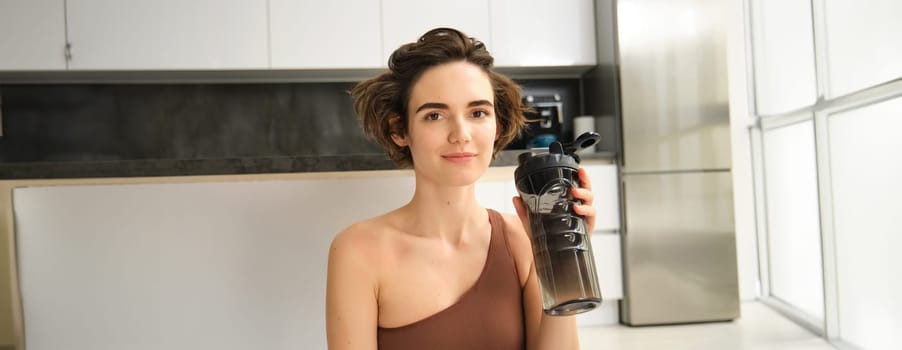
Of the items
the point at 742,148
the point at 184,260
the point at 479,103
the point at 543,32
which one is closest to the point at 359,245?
the point at 479,103

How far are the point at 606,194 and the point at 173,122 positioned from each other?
230 centimetres

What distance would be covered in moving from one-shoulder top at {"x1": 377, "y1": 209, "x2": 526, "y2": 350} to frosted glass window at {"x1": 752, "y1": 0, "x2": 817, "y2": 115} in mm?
2104

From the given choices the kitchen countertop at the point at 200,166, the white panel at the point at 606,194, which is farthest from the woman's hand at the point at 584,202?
the white panel at the point at 606,194

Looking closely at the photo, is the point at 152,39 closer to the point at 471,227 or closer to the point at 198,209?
the point at 198,209

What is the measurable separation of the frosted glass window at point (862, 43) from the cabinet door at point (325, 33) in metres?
1.95

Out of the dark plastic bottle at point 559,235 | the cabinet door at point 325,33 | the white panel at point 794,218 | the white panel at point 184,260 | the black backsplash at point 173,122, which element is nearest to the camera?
the dark plastic bottle at point 559,235

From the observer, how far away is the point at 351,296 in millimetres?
1115

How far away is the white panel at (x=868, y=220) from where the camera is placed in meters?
1.99

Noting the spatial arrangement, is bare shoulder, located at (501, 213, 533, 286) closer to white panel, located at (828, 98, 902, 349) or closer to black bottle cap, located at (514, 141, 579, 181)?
black bottle cap, located at (514, 141, 579, 181)

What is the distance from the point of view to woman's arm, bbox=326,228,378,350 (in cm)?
110

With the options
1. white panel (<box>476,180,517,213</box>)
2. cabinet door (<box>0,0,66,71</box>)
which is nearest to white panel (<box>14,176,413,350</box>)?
white panel (<box>476,180,517,213</box>)

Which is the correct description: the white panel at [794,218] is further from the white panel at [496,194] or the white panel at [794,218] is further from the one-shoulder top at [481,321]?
the one-shoulder top at [481,321]

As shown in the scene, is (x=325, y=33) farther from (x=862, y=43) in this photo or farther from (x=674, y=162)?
(x=862, y=43)

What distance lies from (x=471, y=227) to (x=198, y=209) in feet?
2.72
